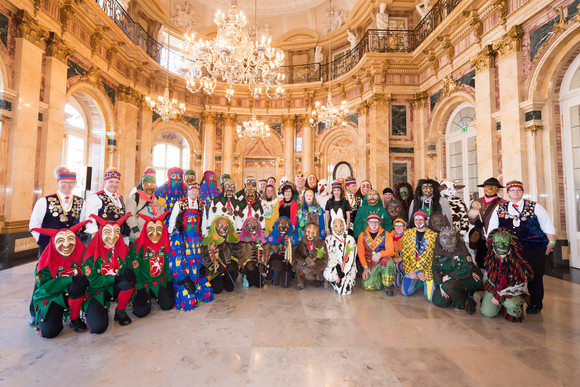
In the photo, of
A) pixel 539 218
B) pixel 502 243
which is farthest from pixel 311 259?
pixel 539 218

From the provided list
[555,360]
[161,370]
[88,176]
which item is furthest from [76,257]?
[88,176]

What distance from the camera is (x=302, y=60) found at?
45.9 ft

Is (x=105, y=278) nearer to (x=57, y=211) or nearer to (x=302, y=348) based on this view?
(x=57, y=211)

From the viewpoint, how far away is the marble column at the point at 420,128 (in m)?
9.75

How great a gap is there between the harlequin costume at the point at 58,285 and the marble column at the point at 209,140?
10292 mm

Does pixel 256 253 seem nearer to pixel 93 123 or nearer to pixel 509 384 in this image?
pixel 509 384

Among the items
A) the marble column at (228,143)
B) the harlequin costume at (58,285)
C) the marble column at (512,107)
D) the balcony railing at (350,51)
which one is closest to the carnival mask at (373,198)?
the marble column at (512,107)

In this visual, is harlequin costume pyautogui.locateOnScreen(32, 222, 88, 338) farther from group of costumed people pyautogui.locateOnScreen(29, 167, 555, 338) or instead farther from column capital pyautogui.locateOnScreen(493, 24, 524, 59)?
column capital pyautogui.locateOnScreen(493, 24, 524, 59)

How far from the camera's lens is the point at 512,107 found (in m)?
6.19

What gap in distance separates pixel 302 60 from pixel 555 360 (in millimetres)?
14464

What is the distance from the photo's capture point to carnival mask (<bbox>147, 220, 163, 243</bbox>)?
3.38 m

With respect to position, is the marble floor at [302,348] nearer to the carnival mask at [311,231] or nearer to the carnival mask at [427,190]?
the carnival mask at [311,231]

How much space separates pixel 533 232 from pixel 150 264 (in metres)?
4.90

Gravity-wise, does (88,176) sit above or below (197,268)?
above
